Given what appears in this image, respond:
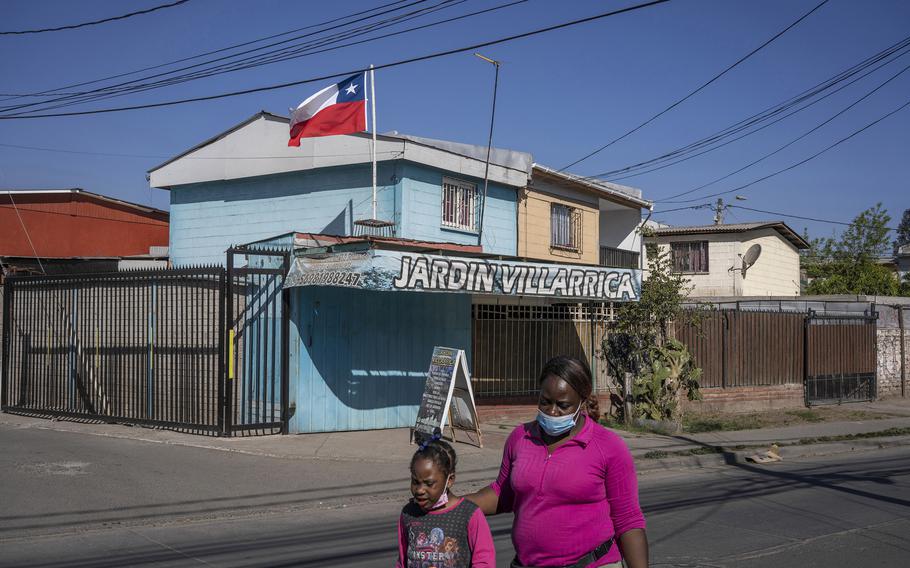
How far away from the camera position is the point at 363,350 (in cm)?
1424

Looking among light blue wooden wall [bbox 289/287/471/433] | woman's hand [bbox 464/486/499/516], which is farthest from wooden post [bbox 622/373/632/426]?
woman's hand [bbox 464/486/499/516]

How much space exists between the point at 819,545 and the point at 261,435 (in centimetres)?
833

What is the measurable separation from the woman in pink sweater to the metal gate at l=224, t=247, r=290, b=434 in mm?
9848

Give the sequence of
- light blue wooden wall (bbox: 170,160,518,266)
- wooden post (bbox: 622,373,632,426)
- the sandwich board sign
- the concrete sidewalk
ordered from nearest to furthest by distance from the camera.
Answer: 1. the concrete sidewalk
2. the sandwich board sign
3. wooden post (bbox: 622,373,632,426)
4. light blue wooden wall (bbox: 170,160,518,266)

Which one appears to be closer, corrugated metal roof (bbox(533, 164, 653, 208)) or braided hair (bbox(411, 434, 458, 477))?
braided hair (bbox(411, 434, 458, 477))

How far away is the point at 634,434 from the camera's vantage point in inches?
595

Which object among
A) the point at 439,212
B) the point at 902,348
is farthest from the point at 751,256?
the point at 439,212

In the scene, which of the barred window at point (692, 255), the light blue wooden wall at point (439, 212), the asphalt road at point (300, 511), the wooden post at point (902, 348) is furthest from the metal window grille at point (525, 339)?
the barred window at point (692, 255)

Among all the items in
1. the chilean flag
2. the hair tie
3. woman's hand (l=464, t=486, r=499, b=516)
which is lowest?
woman's hand (l=464, t=486, r=499, b=516)

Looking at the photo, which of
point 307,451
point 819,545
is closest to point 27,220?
point 307,451

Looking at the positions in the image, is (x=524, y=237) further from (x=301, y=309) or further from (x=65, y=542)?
(x=65, y=542)

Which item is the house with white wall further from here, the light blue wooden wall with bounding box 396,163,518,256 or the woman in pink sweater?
the woman in pink sweater

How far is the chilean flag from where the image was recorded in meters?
16.4

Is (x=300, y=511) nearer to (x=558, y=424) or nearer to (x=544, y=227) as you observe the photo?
(x=558, y=424)
